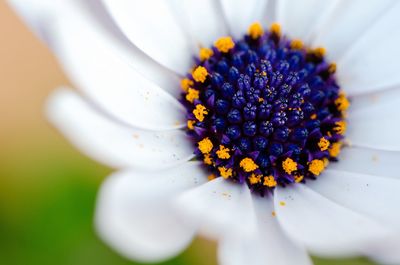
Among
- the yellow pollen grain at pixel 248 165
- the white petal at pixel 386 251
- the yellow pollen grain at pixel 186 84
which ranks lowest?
the white petal at pixel 386 251

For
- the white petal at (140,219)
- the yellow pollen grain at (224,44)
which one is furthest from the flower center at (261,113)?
the white petal at (140,219)

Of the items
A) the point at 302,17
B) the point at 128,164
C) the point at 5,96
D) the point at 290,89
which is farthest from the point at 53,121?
the point at 5,96

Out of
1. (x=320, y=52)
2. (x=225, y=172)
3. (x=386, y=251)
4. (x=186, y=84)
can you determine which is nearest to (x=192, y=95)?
(x=186, y=84)

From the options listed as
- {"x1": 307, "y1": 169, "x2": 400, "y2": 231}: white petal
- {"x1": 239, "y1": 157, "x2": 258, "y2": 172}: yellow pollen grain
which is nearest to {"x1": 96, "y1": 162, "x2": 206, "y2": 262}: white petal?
{"x1": 239, "y1": 157, "x2": 258, "y2": 172}: yellow pollen grain

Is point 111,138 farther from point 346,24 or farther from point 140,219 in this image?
point 346,24

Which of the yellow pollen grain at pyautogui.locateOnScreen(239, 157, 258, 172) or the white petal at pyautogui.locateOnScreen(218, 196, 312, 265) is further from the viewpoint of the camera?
the yellow pollen grain at pyautogui.locateOnScreen(239, 157, 258, 172)

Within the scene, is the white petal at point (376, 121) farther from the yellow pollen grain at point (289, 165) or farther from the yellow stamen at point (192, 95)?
the yellow stamen at point (192, 95)

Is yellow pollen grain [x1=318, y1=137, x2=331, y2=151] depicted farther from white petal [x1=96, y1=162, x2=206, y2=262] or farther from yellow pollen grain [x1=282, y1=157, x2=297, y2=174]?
white petal [x1=96, y1=162, x2=206, y2=262]
